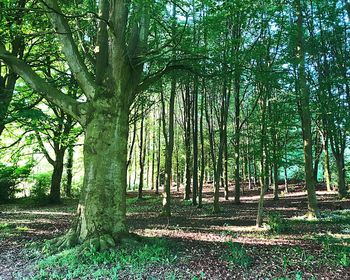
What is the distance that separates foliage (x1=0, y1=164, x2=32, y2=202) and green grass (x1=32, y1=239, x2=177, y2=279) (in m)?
15.3

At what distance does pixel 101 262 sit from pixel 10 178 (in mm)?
16784

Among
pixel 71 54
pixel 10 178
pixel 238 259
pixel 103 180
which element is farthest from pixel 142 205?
pixel 238 259

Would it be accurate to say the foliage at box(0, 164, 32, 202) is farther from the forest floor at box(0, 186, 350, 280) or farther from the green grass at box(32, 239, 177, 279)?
the green grass at box(32, 239, 177, 279)

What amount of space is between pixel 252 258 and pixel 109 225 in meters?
2.90

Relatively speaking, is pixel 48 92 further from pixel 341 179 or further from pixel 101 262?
pixel 341 179

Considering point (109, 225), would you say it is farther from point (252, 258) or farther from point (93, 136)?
point (252, 258)

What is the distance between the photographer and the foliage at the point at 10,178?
19.0 meters

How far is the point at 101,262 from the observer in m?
5.46

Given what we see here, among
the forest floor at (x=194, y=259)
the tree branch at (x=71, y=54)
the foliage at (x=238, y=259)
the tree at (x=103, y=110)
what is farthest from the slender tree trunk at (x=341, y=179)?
the tree branch at (x=71, y=54)

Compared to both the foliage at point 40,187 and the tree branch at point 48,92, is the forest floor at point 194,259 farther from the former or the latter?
the foliage at point 40,187

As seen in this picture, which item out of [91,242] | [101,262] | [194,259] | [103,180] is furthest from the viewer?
[103,180]

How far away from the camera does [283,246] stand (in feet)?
21.3

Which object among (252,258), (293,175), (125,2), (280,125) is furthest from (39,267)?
(293,175)

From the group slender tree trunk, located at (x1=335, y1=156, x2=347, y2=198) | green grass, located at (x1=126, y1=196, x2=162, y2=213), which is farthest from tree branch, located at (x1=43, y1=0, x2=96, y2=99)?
slender tree trunk, located at (x1=335, y1=156, x2=347, y2=198)
